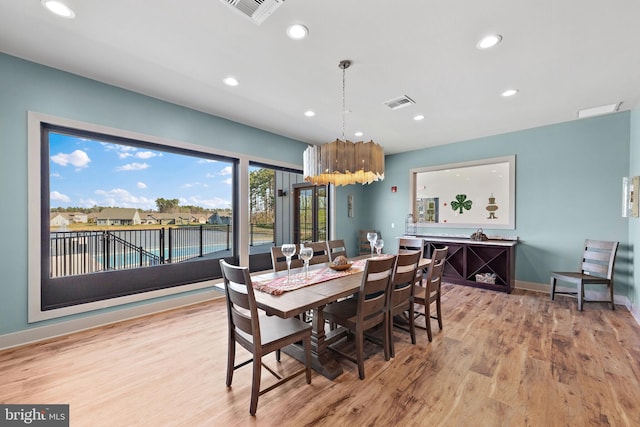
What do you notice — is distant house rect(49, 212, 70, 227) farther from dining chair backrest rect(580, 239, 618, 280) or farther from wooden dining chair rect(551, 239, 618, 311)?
dining chair backrest rect(580, 239, 618, 280)

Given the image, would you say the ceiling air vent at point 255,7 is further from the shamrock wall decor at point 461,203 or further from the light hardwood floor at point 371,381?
the shamrock wall decor at point 461,203

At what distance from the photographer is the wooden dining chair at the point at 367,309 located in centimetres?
206

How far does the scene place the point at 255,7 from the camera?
192cm

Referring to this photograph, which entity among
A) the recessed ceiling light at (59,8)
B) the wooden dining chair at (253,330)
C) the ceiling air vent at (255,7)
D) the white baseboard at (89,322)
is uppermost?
the recessed ceiling light at (59,8)

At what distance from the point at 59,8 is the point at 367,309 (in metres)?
3.26

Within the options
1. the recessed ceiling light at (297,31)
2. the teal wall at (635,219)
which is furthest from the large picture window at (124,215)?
the teal wall at (635,219)

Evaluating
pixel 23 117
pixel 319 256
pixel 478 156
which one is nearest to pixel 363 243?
pixel 478 156

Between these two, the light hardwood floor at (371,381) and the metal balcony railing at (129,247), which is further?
the metal balcony railing at (129,247)

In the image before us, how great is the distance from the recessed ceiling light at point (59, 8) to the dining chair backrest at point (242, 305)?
223 cm

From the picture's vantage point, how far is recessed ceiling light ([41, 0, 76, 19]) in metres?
1.90

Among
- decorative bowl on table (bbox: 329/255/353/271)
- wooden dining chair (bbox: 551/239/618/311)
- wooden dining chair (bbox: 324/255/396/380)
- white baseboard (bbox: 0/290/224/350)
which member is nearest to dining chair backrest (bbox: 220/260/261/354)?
wooden dining chair (bbox: 324/255/396/380)

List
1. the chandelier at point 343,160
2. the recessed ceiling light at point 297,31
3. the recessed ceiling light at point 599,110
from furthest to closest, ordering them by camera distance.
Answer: the recessed ceiling light at point 599,110 < the chandelier at point 343,160 < the recessed ceiling light at point 297,31

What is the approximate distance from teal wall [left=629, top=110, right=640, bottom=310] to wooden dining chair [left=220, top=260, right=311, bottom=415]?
430 cm

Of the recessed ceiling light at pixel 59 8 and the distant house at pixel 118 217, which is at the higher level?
the recessed ceiling light at pixel 59 8
